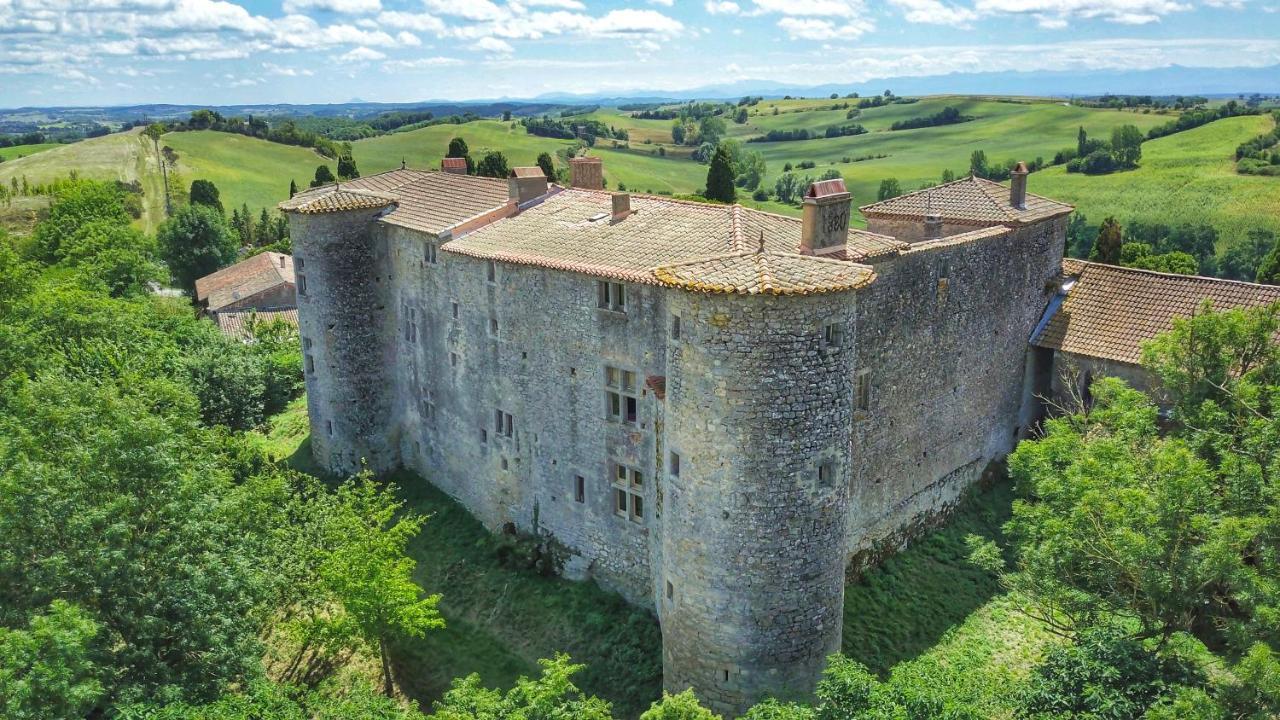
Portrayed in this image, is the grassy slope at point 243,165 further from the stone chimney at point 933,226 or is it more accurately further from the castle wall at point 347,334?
the stone chimney at point 933,226

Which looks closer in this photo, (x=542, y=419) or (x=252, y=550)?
(x=252, y=550)

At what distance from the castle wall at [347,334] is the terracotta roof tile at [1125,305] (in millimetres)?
23594

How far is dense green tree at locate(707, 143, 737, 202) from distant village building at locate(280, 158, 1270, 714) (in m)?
24.7

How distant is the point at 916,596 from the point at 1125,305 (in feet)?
47.1

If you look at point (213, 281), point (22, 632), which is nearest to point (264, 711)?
point (22, 632)

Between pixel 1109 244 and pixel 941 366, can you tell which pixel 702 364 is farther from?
pixel 1109 244

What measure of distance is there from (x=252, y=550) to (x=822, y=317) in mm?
15680

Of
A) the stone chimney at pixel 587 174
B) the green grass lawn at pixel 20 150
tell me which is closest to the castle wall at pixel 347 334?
the stone chimney at pixel 587 174

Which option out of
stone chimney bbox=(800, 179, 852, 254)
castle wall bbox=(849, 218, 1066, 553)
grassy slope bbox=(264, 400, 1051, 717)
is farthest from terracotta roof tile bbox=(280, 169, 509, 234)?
castle wall bbox=(849, 218, 1066, 553)

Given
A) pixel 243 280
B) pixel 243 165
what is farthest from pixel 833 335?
pixel 243 165

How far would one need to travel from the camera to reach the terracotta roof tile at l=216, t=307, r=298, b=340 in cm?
5481

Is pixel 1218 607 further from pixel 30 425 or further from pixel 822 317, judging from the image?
pixel 30 425

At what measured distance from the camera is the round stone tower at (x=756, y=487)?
18.7 m

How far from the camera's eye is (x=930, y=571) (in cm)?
2802
